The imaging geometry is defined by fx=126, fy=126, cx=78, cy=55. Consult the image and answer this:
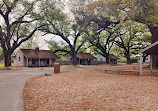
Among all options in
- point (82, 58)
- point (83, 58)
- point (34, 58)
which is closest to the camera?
point (34, 58)

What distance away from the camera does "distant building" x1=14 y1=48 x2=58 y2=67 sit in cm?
3208

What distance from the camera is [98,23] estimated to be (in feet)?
75.0

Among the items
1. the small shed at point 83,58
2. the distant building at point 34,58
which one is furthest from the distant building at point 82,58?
the distant building at point 34,58

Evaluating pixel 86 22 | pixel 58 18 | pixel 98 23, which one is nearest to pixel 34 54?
pixel 58 18

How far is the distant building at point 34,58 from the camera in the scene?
32084mm

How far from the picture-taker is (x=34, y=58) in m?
32.7

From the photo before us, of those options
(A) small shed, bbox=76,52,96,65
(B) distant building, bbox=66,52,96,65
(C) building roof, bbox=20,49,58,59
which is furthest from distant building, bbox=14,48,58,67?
(A) small shed, bbox=76,52,96,65

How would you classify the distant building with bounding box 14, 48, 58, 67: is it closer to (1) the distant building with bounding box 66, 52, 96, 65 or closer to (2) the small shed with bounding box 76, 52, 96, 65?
(1) the distant building with bounding box 66, 52, 96, 65

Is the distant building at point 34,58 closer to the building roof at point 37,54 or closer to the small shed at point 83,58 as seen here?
the building roof at point 37,54

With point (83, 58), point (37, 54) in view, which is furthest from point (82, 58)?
point (37, 54)

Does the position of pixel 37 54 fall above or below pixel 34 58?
above

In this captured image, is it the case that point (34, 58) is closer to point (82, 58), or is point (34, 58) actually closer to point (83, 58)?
point (82, 58)

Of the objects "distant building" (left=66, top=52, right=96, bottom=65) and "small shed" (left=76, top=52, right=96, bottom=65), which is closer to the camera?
"small shed" (left=76, top=52, right=96, bottom=65)

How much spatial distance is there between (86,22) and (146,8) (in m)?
12.1
